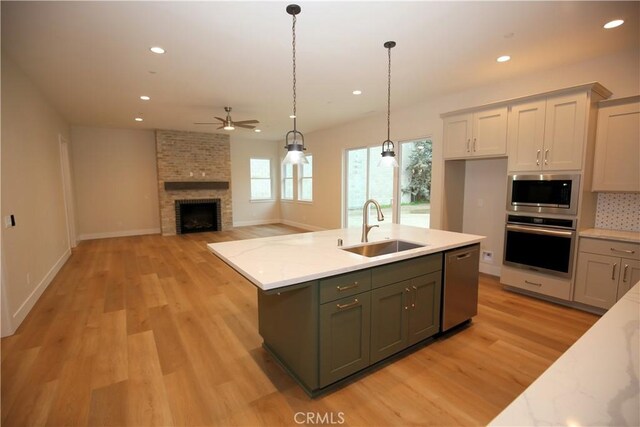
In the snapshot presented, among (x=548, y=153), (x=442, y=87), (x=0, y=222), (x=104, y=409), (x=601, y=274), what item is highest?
(x=442, y=87)

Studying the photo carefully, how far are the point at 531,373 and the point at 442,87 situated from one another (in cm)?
371

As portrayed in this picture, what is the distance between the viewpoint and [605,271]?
3.09 m

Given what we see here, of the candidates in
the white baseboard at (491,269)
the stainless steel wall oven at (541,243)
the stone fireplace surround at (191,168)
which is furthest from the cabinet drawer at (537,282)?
the stone fireplace surround at (191,168)

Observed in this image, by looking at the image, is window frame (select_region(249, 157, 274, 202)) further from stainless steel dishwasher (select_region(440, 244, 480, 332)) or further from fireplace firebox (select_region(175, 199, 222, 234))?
stainless steel dishwasher (select_region(440, 244, 480, 332))

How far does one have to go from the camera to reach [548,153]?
134 inches

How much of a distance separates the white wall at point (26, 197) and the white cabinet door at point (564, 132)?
18.4 ft

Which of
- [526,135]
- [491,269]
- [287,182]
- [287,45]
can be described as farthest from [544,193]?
[287,182]

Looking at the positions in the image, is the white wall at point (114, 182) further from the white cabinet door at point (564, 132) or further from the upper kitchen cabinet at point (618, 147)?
the upper kitchen cabinet at point (618, 147)

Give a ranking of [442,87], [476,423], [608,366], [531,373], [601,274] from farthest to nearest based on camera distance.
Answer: [442,87] → [601,274] → [531,373] → [476,423] → [608,366]

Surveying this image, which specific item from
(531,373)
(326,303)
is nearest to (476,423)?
(531,373)

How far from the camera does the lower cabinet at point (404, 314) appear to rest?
7.32 ft

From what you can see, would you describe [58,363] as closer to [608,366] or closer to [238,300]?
[238,300]

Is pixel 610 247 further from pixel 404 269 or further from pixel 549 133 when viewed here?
pixel 404 269

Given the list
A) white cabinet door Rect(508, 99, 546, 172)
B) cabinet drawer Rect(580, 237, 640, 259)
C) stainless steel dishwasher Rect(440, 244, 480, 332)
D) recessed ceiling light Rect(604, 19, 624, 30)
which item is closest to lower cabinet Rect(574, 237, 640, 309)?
cabinet drawer Rect(580, 237, 640, 259)
